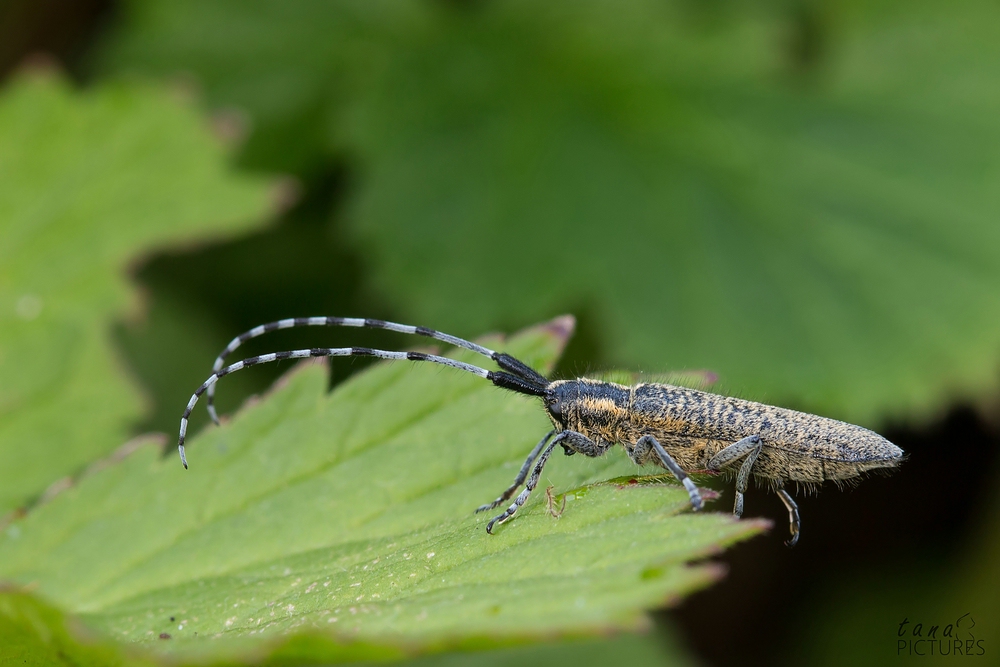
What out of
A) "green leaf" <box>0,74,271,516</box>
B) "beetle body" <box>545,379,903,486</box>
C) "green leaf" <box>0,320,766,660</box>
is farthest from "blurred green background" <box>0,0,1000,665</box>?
"green leaf" <box>0,320,766,660</box>

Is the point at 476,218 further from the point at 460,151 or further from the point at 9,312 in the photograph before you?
the point at 9,312

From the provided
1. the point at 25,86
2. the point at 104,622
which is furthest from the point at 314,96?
the point at 104,622

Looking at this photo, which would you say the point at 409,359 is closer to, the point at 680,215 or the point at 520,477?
the point at 520,477

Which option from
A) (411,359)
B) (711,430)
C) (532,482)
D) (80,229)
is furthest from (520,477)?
(80,229)

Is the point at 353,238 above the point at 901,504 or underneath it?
above

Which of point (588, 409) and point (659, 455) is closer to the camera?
point (659, 455)

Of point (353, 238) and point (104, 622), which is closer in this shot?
point (104, 622)
